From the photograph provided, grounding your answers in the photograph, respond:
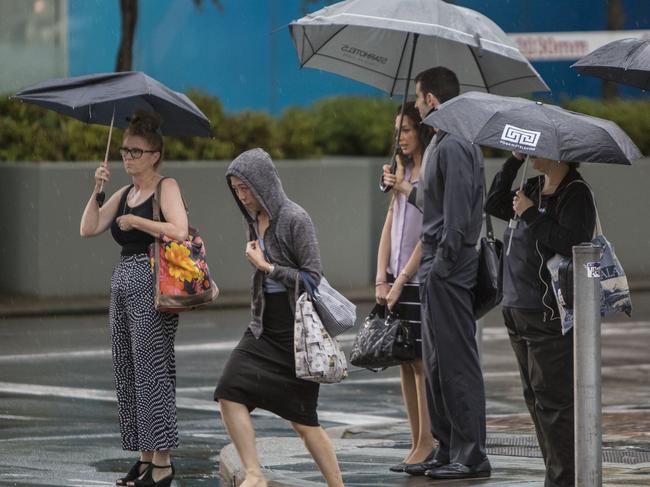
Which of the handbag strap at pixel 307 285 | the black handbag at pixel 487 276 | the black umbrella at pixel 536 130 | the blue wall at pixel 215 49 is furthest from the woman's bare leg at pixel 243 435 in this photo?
the blue wall at pixel 215 49

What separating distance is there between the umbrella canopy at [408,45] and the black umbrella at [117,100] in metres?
0.83

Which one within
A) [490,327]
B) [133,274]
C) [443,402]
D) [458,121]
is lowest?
[490,327]

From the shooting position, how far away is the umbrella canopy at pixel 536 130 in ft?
24.3

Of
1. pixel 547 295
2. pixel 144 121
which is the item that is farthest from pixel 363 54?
pixel 547 295

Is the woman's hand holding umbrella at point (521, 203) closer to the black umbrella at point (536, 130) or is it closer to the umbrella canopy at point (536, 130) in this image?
the black umbrella at point (536, 130)

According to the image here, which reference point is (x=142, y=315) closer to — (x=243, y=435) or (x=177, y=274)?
(x=177, y=274)

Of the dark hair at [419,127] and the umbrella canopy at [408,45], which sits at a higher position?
the umbrella canopy at [408,45]

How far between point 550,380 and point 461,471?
110 cm

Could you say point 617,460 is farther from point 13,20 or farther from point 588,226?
point 13,20

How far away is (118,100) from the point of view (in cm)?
924

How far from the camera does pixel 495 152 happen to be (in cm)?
2481

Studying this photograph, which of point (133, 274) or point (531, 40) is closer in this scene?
point (133, 274)

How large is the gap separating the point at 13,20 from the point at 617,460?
1718 centimetres

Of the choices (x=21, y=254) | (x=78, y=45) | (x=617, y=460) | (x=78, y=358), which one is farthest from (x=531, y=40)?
(x=617, y=460)
